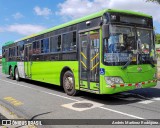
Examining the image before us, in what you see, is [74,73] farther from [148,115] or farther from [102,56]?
[148,115]

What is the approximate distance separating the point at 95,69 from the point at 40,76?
5744 mm

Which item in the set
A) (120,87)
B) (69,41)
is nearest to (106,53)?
(120,87)

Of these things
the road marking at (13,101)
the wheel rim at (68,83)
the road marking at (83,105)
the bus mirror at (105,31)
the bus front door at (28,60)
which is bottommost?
the road marking at (13,101)

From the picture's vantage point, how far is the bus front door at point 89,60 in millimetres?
9562

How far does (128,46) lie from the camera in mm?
9492

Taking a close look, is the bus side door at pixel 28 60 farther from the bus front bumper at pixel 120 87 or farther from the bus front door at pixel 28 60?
the bus front bumper at pixel 120 87

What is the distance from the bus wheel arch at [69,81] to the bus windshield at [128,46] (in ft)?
8.32

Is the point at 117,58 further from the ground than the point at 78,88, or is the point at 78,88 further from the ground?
the point at 117,58

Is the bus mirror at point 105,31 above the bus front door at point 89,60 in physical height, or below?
above

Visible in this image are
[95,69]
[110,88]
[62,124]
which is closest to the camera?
[62,124]

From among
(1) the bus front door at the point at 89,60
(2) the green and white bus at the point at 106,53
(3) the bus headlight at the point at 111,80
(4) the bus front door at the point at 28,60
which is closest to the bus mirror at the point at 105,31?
(2) the green and white bus at the point at 106,53

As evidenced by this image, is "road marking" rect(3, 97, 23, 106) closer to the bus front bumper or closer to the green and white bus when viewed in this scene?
the green and white bus

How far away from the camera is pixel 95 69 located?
9.63 meters

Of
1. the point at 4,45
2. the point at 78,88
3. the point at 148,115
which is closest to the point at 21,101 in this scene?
the point at 78,88
